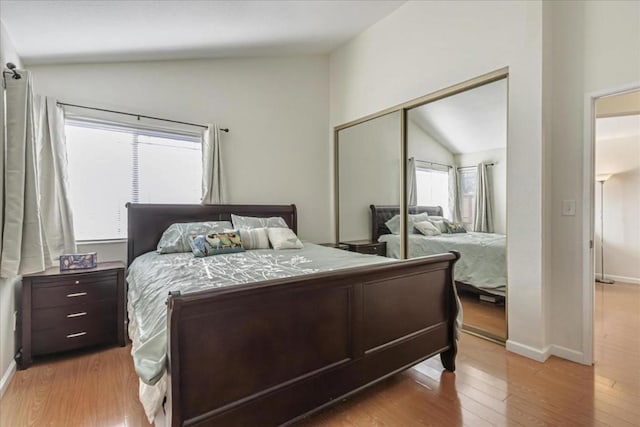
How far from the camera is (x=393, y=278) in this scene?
194 cm

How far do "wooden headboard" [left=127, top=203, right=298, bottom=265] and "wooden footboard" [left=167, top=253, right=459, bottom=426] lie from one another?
90.7 inches

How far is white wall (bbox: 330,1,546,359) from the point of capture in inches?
95.5

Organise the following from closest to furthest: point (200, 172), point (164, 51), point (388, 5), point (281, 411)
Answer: point (281, 411) < point (164, 51) < point (388, 5) < point (200, 172)

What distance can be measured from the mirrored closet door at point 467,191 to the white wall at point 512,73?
0.13 meters

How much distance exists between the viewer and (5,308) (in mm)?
2131

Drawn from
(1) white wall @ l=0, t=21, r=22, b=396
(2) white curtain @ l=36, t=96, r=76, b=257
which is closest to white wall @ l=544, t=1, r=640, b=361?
(1) white wall @ l=0, t=21, r=22, b=396

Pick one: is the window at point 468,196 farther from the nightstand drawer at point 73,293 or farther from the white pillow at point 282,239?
the nightstand drawer at point 73,293

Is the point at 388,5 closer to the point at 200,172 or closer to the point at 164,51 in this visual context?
the point at 164,51

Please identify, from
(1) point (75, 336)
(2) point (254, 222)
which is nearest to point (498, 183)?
(2) point (254, 222)

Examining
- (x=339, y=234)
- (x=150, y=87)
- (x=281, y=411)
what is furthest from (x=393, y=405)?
(x=150, y=87)

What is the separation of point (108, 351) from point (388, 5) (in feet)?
14.2

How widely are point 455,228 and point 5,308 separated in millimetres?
3700

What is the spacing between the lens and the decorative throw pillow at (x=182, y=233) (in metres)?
3.03

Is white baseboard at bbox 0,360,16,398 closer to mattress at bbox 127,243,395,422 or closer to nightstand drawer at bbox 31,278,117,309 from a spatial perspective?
nightstand drawer at bbox 31,278,117,309
